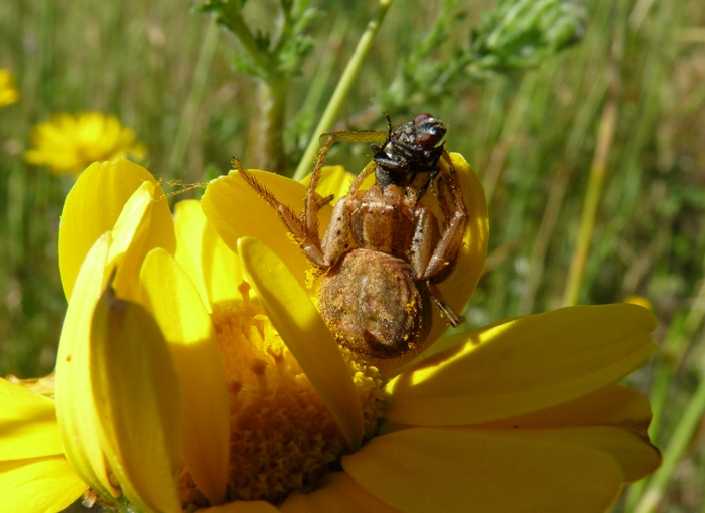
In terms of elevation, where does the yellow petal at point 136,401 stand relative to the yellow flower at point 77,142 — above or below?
above

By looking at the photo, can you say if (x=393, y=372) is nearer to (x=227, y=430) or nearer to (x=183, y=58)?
(x=227, y=430)

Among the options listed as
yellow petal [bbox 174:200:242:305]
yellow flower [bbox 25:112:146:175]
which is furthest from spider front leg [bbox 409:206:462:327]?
yellow flower [bbox 25:112:146:175]

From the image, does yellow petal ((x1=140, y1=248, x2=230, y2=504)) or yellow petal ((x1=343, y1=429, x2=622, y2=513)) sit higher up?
yellow petal ((x1=140, y1=248, x2=230, y2=504))

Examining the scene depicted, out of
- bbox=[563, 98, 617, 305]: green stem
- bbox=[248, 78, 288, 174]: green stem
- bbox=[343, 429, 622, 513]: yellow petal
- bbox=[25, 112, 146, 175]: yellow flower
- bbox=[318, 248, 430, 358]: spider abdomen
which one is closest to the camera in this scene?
bbox=[343, 429, 622, 513]: yellow petal

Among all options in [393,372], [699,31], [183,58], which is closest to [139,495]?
[393,372]

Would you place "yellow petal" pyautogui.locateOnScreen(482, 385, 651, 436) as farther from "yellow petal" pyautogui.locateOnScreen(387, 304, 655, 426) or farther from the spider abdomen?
the spider abdomen

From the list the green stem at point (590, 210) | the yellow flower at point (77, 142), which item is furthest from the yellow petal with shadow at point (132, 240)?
the yellow flower at point (77, 142)

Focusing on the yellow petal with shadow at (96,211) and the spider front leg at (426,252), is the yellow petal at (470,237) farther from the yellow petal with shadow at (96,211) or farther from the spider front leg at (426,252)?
the yellow petal with shadow at (96,211)
